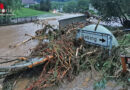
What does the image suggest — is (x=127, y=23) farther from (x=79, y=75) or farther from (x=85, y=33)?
(x=79, y=75)

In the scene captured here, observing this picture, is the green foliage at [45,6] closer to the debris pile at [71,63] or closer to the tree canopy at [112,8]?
the tree canopy at [112,8]

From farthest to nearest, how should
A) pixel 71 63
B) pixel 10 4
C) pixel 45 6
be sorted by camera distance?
1. pixel 45 6
2. pixel 10 4
3. pixel 71 63

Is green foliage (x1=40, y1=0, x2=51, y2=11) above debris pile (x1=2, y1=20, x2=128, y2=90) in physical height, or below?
above

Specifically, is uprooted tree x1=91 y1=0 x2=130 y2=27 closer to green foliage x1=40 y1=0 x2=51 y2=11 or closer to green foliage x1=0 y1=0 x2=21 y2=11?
green foliage x1=0 y1=0 x2=21 y2=11

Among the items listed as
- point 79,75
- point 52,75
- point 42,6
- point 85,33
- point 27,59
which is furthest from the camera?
point 42,6

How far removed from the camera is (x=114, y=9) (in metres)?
11.6

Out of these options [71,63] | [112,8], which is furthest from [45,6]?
[71,63]

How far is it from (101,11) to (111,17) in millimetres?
949

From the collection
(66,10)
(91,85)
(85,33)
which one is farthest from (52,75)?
(66,10)

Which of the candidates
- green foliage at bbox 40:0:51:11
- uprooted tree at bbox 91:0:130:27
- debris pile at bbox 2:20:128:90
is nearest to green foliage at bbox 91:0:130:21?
uprooted tree at bbox 91:0:130:27

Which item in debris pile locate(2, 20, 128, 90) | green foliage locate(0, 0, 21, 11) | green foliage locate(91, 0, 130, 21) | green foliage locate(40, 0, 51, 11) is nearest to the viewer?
debris pile locate(2, 20, 128, 90)

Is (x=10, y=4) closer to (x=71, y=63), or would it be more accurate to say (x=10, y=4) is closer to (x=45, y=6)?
(x=71, y=63)

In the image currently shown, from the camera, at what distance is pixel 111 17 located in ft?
41.3

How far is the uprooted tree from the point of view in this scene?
1112 cm
